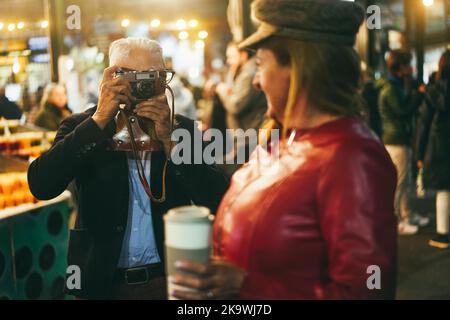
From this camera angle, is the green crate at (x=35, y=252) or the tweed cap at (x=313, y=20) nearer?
the tweed cap at (x=313, y=20)

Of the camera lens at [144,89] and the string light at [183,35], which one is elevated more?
the string light at [183,35]

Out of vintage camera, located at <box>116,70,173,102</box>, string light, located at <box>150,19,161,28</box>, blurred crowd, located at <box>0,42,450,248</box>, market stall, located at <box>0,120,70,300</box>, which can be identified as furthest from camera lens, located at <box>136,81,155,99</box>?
string light, located at <box>150,19,161,28</box>

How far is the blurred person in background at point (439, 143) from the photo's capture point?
5980mm

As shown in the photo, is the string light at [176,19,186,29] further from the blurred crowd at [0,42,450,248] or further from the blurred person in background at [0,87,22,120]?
the blurred person in background at [0,87,22,120]

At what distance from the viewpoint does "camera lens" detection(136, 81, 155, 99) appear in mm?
2258

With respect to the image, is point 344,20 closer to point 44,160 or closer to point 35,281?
point 44,160

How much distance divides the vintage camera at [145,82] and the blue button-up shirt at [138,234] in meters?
0.35

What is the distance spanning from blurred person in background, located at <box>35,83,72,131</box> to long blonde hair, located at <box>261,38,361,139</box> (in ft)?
22.9

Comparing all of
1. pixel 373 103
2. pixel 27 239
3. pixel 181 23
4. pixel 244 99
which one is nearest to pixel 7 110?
pixel 27 239

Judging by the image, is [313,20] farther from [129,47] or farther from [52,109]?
[52,109]

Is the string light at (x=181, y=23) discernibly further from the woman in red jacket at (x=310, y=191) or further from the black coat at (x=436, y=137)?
the woman in red jacket at (x=310, y=191)

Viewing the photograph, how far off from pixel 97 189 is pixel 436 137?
4802 mm

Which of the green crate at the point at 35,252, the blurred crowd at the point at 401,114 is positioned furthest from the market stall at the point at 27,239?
the blurred crowd at the point at 401,114
